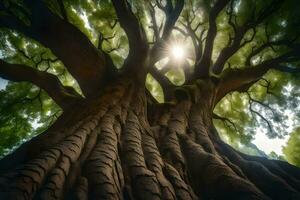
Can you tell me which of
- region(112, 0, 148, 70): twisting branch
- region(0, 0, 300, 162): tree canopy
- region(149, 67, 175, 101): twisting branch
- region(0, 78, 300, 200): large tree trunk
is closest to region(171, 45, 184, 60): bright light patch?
region(0, 0, 300, 162): tree canopy

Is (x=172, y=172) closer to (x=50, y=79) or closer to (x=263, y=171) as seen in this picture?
(x=263, y=171)

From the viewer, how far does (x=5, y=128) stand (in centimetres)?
1111

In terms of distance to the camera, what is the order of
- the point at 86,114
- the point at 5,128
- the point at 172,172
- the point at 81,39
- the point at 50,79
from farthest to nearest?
the point at 5,128, the point at 50,79, the point at 81,39, the point at 86,114, the point at 172,172

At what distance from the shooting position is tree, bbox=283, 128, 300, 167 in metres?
11.6

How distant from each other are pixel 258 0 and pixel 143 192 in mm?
9627

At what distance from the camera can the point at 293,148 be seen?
11.8m

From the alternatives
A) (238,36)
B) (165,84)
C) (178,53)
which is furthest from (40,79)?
(238,36)

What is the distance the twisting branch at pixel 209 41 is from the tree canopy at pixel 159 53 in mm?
32

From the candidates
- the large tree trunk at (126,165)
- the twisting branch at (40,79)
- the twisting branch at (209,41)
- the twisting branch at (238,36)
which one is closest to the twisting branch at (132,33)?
the large tree trunk at (126,165)

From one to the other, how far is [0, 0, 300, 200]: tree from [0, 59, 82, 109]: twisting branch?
3 cm

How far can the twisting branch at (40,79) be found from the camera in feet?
19.6

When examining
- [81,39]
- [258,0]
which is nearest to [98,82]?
[81,39]

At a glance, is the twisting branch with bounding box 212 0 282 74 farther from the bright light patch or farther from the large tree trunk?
the large tree trunk

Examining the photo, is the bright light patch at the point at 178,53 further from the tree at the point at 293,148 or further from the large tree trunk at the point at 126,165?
the tree at the point at 293,148
